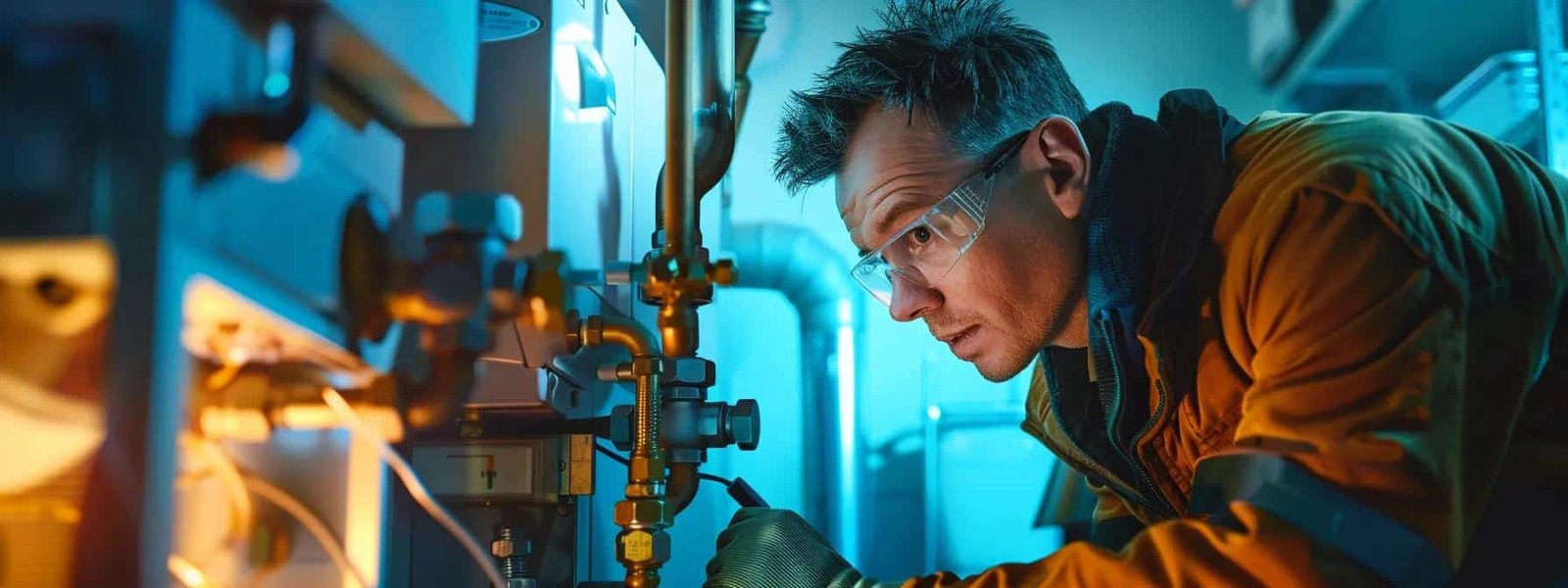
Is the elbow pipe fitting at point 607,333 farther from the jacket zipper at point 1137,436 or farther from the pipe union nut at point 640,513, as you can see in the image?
the jacket zipper at point 1137,436

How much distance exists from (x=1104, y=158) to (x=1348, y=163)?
27cm

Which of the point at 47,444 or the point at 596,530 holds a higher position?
the point at 47,444

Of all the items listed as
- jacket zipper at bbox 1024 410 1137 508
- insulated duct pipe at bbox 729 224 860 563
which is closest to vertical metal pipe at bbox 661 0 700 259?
jacket zipper at bbox 1024 410 1137 508

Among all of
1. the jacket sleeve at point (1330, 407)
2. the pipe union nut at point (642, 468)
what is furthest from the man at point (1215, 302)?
the pipe union nut at point (642, 468)

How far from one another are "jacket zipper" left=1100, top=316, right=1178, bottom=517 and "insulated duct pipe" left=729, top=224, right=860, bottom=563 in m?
0.81

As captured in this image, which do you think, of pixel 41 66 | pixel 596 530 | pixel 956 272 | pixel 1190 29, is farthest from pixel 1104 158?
pixel 1190 29

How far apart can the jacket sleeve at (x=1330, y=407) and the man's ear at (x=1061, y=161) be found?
0.26 metres

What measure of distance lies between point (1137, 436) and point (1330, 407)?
0.32 meters

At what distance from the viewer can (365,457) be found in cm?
64

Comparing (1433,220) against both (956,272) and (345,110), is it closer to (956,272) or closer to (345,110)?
(956,272)

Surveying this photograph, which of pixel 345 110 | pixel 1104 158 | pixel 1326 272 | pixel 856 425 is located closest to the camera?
pixel 345 110

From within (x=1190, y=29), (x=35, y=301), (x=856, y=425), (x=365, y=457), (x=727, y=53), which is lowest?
(x=856, y=425)

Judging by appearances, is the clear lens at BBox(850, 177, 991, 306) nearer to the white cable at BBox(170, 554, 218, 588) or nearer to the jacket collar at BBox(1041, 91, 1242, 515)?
the jacket collar at BBox(1041, 91, 1242, 515)

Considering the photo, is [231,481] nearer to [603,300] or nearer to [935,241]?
[603,300]
